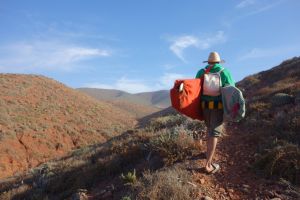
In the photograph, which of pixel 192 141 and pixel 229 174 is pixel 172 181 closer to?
pixel 229 174

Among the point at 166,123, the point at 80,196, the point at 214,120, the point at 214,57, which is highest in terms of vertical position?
the point at 214,57

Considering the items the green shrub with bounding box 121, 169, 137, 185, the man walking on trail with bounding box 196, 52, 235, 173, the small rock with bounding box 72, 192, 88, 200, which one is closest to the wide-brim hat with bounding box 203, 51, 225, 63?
the man walking on trail with bounding box 196, 52, 235, 173

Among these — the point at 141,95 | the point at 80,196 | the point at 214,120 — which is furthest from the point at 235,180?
Answer: the point at 141,95

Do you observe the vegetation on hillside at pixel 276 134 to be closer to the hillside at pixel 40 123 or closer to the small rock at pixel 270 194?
the small rock at pixel 270 194

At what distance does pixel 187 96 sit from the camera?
6.42 metres

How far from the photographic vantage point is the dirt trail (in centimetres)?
631

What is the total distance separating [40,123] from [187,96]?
1060 inches

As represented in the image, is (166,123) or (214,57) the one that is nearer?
(214,57)

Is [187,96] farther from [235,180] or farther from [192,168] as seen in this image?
[235,180]

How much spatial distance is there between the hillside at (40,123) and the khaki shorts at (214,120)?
1833cm

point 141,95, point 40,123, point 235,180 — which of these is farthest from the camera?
point 141,95

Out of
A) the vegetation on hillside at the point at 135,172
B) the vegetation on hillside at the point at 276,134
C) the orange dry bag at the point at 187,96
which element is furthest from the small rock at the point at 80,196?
the vegetation on hillside at the point at 276,134

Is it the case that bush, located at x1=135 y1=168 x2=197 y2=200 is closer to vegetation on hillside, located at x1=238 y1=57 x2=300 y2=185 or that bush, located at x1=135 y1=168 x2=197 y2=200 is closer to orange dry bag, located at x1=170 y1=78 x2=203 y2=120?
orange dry bag, located at x1=170 y1=78 x2=203 y2=120

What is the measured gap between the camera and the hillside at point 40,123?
25344mm
